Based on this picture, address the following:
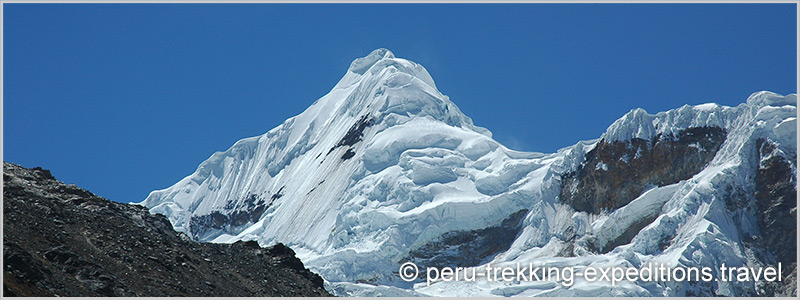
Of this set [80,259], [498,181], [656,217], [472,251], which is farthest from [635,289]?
[80,259]

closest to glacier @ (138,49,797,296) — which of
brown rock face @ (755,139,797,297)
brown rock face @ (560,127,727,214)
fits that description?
brown rock face @ (755,139,797,297)

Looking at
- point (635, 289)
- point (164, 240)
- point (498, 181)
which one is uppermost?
point (498, 181)

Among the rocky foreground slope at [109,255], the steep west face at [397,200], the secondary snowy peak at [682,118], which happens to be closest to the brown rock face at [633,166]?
the secondary snowy peak at [682,118]

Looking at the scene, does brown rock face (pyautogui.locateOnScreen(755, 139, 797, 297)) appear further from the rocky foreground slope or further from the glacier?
the rocky foreground slope

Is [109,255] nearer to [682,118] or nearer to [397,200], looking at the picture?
[682,118]

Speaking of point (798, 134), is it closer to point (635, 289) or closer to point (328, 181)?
point (635, 289)

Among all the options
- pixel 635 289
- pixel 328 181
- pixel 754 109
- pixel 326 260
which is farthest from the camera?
pixel 328 181
